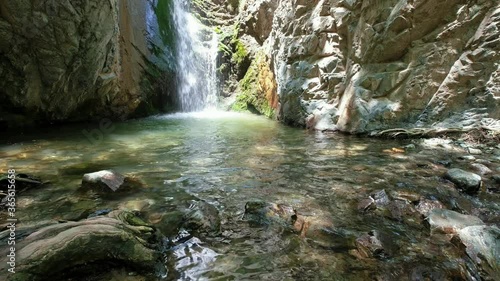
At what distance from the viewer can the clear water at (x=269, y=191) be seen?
Answer: 2.14m

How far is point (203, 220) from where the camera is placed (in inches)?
108

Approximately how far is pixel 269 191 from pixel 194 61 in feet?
53.0

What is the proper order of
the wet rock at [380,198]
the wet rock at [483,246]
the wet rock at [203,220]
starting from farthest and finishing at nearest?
the wet rock at [380,198], the wet rock at [203,220], the wet rock at [483,246]

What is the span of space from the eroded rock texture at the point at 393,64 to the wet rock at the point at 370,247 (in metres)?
6.01

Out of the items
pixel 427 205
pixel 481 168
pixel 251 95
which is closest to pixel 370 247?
pixel 427 205

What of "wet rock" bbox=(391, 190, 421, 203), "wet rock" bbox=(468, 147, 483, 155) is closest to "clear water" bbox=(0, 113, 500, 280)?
"wet rock" bbox=(391, 190, 421, 203)

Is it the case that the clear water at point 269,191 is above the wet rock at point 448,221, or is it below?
below

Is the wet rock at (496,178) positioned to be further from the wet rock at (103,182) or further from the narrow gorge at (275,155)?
the wet rock at (103,182)

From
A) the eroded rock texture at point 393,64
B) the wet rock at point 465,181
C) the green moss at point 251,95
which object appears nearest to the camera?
the wet rock at point 465,181

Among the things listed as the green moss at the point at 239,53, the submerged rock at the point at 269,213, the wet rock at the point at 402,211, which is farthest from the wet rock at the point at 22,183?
the green moss at the point at 239,53

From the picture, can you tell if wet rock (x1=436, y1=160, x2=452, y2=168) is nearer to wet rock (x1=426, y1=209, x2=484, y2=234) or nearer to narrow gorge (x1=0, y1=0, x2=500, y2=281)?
narrow gorge (x1=0, y1=0, x2=500, y2=281)

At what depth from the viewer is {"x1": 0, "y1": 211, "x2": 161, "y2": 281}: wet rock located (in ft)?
5.37

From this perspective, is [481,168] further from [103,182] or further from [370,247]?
[103,182]

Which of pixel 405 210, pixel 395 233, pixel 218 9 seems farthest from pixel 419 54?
pixel 218 9
